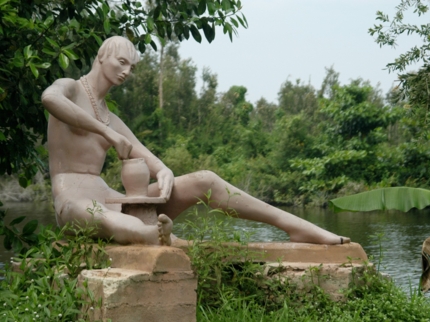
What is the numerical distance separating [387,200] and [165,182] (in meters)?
1.53

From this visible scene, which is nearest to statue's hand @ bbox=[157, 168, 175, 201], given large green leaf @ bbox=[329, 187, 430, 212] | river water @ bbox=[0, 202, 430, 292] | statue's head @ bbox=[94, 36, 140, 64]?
river water @ bbox=[0, 202, 430, 292]

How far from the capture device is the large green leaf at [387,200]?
4863mm

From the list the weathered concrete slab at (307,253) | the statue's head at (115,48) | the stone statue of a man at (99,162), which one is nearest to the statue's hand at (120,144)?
the stone statue of a man at (99,162)

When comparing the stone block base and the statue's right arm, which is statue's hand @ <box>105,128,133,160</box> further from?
the stone block base

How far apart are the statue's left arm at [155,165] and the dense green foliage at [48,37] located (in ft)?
1.68

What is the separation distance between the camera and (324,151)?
21172mm

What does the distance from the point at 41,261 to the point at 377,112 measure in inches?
676

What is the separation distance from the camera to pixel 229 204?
174 inches

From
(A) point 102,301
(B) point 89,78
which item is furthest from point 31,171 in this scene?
(A) point 102,301

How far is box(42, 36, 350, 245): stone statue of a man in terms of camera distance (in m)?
4.15

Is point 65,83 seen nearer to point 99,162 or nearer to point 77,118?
point 77,118

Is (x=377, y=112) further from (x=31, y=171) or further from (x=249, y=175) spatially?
(x=31, y=171)

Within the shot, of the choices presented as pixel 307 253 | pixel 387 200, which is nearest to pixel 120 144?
pixel 307 253

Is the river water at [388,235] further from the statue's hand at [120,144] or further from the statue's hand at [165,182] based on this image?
the statue's hand at [120,144]
